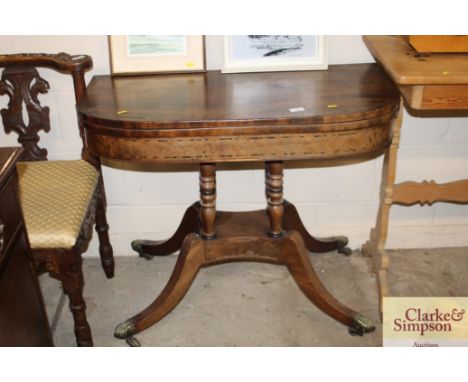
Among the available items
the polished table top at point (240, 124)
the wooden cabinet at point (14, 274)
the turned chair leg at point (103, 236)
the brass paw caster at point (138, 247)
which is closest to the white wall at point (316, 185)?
the brass paw caster at point (138, 247)

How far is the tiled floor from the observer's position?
7.25ft

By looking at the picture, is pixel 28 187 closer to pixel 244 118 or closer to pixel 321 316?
pixel 244 118

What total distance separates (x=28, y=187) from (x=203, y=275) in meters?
0.90

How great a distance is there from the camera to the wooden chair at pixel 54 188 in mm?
1832

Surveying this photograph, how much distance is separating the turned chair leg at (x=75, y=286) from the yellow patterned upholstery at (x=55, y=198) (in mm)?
56

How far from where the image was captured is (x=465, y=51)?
191cm

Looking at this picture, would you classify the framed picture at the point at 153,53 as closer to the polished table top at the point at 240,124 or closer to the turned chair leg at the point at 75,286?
the polished table top at the point at 240,124

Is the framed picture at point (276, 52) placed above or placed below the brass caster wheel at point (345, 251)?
above

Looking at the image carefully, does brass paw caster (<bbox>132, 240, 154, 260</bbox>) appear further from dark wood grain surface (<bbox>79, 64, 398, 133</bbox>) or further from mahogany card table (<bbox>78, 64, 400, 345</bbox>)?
dark wood grain surface (<bbox>79, 64, 398, 133</bbox>)

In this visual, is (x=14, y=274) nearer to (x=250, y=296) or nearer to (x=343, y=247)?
(x=250, y=296)

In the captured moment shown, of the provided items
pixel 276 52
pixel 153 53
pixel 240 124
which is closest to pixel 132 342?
pixel 240 124

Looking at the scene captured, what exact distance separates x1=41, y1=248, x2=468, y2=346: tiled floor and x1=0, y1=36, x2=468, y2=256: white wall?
0.13 metres

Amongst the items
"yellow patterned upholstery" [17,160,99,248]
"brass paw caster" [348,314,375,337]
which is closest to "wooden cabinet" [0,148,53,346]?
"yellow patterned upholstery" [17,160,99,248]

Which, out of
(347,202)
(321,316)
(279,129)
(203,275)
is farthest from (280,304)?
(279,129)
